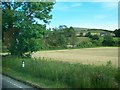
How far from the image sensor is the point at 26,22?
34.1m

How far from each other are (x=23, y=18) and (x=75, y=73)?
17861mm

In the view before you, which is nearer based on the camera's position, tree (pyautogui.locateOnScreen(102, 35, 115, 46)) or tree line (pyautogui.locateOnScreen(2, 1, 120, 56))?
tree line (pyautogui.locateOnScreen(2, 1, 120, 56))

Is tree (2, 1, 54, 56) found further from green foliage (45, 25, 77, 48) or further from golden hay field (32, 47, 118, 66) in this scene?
green foliage (45, 25, 77, 48)

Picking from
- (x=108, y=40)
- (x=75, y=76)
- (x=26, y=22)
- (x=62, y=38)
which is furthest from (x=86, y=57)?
(x=62, y=38)

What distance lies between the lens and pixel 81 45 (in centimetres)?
13212

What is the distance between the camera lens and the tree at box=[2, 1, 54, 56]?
34.1 metres

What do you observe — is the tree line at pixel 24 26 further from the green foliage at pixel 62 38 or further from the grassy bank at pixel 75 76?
the green foliage at pixel 62 38

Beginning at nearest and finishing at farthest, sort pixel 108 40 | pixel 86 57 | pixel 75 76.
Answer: pixel 75 76, pixel 86 57, pixel 108 40

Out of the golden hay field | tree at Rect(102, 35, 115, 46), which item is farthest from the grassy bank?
tree at Rect(102, 35, 115, 46)

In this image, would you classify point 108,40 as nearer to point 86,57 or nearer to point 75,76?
point 86,57

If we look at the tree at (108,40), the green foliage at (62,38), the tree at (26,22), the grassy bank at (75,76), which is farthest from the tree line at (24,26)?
the green foliage at (62,38)

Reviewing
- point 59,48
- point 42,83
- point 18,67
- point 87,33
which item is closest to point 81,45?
point 87,33

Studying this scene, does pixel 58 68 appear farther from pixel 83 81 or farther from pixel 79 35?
pixel 79 35

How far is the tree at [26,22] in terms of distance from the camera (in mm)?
34125
